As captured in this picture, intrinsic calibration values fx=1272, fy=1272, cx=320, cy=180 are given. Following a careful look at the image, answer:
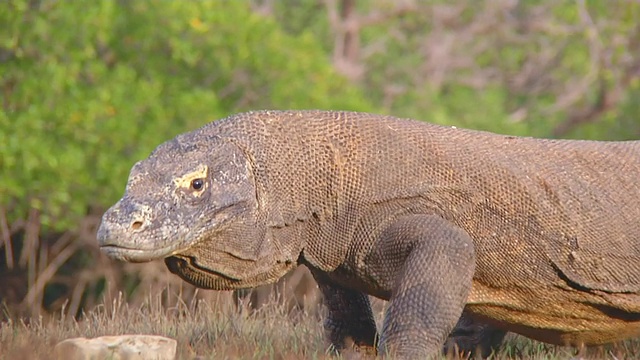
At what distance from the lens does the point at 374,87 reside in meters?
26.4

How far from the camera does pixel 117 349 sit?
497 cm

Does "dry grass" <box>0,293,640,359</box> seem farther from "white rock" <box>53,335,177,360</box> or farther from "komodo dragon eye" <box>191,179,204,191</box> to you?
"komodo dragon eye" <box>191,179,204,191</box>

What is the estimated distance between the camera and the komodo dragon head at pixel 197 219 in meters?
5.20

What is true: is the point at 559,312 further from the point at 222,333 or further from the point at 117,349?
the point at 117,349

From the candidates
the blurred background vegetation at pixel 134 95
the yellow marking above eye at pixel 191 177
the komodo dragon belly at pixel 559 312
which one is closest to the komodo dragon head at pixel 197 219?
the yellow marking above eye at pixel 191 177

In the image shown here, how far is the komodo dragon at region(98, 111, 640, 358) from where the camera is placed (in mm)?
5402

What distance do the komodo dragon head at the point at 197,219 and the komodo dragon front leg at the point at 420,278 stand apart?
46 cm

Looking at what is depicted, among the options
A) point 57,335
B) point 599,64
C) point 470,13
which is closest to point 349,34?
point 470,13

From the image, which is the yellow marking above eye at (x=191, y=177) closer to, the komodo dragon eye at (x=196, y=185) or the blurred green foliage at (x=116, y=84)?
the komodo dragon eye at (x=196, y=185)

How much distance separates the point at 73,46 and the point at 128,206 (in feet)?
36.7

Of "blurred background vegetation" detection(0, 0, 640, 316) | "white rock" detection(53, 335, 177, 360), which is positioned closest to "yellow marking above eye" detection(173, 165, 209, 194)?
"white rock" detection(53, 335, 177, 360)

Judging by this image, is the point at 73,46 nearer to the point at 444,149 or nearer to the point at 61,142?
the point at 61,142

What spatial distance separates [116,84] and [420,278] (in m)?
11.6

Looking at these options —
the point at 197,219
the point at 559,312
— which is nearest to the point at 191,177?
the point at 197,219
